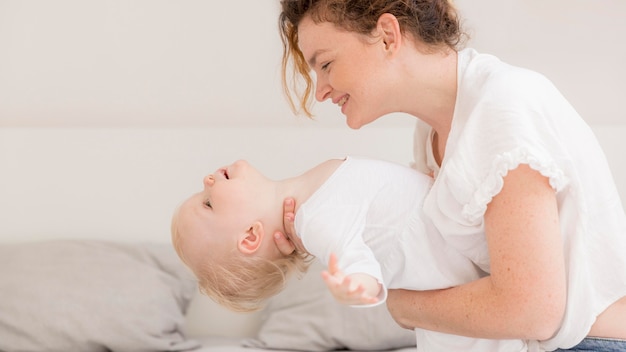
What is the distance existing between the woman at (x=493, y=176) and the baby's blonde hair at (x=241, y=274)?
0.07 m

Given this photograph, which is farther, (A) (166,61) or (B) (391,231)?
(A) (166,61)

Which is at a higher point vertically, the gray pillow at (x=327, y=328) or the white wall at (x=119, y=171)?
the white wall at (x=119, y=171)

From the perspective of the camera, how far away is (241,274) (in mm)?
1599

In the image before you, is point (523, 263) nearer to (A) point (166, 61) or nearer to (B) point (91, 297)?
(B) point (91, 297)

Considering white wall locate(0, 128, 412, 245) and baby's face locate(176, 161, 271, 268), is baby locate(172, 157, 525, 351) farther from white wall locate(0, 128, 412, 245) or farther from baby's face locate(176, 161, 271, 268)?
white wall locate(0, 128, 412, 245)

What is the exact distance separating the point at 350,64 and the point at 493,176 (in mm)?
386

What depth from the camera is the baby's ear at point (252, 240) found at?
1.54 meters

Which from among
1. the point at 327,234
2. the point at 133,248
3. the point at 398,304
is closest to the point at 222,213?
the point at 327,234

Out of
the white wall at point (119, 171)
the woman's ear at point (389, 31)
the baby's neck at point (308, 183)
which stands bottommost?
the white wall at point (119, 171)

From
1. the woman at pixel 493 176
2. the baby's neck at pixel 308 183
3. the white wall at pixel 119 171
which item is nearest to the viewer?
the woman at pixel 493 176

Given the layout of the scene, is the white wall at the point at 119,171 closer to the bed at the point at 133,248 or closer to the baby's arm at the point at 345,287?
the bed at the point at 133,248

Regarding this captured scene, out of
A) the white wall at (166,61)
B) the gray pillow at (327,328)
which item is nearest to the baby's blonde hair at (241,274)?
the gray pillow at (327,328)

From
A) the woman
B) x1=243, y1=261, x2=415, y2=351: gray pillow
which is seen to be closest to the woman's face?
the woman

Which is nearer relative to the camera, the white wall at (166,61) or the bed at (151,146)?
the bed at (151,146)
